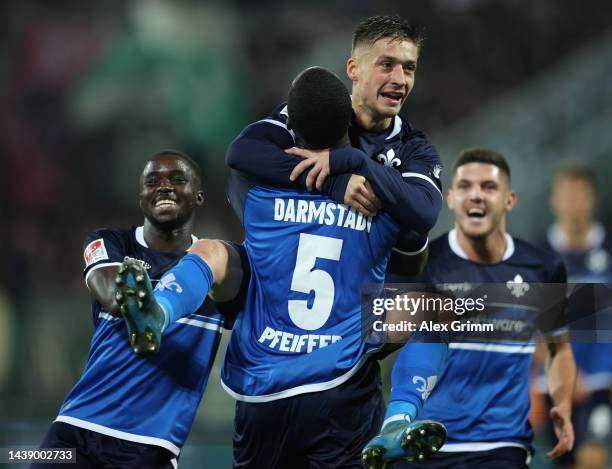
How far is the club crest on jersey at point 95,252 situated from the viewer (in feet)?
13.8

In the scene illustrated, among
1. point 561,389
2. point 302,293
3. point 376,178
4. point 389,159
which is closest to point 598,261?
point 561,389

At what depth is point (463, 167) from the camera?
5.02 meters

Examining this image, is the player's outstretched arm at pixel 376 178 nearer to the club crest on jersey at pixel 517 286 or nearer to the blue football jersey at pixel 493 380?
the blue football jersey at pixel 493 380

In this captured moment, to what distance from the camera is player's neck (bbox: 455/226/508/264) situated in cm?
489

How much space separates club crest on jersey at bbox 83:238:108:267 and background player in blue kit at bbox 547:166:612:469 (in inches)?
140

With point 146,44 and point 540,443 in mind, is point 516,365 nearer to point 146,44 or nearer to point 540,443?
point 540,443

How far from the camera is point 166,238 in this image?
14.5 feet

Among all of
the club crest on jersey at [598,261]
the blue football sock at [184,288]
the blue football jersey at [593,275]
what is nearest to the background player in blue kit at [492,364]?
the blue football sock at [184,288]

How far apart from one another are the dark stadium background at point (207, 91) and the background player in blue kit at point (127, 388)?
216 inches

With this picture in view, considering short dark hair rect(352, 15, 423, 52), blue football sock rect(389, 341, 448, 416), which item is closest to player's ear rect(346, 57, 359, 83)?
short dark hair rect(352, 15, 423, 52)

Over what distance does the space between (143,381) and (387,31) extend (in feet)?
5.65

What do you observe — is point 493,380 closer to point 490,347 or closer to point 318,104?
point 490,347

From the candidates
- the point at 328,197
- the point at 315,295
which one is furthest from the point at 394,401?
the point at 328,197

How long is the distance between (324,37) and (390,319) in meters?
8.36
